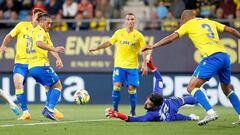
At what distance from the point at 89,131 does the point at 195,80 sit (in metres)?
2.27

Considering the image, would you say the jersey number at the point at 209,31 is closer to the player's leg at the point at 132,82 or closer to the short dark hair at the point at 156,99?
the short dark hair at the point at 156,99

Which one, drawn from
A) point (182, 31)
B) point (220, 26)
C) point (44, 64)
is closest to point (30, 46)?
point (44, 64)

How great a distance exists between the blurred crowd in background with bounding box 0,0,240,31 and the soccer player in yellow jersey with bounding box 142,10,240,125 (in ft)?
27.7

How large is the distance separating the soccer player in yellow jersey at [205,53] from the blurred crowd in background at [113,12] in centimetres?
844

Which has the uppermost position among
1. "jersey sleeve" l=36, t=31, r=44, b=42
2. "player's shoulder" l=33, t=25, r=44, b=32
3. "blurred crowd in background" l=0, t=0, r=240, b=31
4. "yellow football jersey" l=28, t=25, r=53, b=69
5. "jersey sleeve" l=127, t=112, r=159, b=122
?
"blurred crowd in background" l=0, t=0, r=240, b=31

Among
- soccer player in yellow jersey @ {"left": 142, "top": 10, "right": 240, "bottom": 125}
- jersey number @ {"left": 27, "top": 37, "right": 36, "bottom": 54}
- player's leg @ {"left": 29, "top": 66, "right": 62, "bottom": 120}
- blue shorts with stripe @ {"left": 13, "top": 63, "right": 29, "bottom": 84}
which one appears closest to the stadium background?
blue shorts with stripe @ {"left": 13, "top": 63, "right": 29, "bottom": 84}

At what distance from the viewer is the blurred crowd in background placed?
943 inches

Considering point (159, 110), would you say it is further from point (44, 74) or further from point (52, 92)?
point (44, 74)

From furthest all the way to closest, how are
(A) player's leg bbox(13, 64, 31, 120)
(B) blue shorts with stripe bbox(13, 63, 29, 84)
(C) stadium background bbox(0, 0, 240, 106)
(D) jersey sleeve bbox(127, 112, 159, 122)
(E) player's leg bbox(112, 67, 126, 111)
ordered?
(C) stadium background bbox(0, 0, 240, 106) → (E) player's leg bbox(112, 67, 126, 111) → (B) blue shorts with stripe bbox(13, 63, 29, 84) → (A) player's leg bbox(13, 64, 31, 120) → (D) jersey sleeve bbox(127, 112, 159, 122)

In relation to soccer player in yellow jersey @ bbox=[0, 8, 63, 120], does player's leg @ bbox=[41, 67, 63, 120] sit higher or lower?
lower

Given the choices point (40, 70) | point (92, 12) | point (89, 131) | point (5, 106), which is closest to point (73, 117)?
point (40, 70)

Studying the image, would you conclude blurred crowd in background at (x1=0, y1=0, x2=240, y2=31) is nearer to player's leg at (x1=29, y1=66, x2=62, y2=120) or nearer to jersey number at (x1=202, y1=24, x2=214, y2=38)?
player's leg at (x1=29, y1=66, x2=62, y2=120)

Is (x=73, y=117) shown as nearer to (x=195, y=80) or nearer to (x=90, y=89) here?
(x=195, y=80)

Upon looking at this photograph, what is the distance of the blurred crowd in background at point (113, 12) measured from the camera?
78.6 feet
